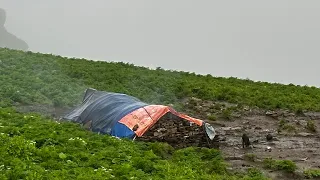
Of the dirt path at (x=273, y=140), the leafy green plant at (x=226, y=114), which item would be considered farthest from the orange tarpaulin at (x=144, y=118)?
the leafy green plant at (x=226, y=114)

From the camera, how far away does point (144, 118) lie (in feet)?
64.5

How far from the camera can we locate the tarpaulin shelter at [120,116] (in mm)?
19484

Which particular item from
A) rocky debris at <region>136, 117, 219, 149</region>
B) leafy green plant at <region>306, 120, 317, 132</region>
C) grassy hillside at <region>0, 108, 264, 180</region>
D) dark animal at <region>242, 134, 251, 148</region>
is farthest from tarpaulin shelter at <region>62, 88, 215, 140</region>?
leafy green plant at <region>306, 120, 317, 132</region>

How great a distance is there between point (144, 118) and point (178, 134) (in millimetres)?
1572

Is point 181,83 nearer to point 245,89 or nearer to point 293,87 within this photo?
point 245,89

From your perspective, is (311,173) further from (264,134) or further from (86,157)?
(86,157)

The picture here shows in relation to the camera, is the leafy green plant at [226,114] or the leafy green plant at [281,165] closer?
the leafy green plant at [281,165]

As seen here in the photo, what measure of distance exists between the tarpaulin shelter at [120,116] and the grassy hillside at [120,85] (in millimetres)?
4129

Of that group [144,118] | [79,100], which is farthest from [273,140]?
[79,100]

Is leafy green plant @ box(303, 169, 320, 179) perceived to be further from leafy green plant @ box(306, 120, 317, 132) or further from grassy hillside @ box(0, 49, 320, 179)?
leafy green plant @ box(306, 120, 317, 132)

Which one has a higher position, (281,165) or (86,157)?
(86,157)

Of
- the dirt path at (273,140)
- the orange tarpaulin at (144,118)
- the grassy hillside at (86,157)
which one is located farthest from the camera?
the orange tarpaulin at (144,118)

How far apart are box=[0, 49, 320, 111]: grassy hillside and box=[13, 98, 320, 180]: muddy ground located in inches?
60.0

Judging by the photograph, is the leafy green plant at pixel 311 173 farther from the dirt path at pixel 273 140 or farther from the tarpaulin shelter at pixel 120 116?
the tarpaulin shelter at pixel 120 116
